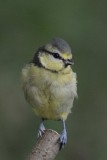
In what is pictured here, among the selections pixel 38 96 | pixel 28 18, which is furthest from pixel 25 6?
pixel 38 96

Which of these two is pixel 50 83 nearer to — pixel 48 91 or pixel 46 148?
pixel 48 91

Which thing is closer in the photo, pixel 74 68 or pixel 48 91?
pixel 48 91

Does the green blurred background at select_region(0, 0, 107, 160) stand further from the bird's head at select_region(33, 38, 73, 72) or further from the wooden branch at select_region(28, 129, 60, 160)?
the wooden branch at select_region(28, 129, 60, 160)

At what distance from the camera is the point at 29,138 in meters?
8.37

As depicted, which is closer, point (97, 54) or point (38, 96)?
point (38, 96)

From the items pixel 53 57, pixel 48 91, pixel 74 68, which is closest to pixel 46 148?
pixel 48 91

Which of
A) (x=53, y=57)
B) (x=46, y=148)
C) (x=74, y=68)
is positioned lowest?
(x=46, y=148)

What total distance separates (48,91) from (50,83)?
5cm

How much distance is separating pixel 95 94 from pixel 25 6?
1.30 meters

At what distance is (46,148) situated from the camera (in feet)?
12.4

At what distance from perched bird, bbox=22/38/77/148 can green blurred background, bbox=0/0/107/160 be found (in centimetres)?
325

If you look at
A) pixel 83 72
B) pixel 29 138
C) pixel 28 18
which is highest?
pixel 28 18

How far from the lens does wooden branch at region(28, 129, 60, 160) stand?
369 cm

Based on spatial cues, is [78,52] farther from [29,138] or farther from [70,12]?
[29,138]
